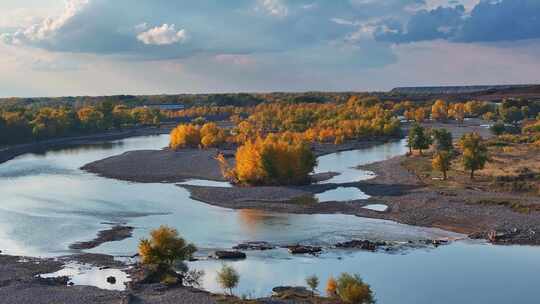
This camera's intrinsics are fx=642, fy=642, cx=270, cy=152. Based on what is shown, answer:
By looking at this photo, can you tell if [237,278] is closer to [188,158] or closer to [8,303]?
[8,303]

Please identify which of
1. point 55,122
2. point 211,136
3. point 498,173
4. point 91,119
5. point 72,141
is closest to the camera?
point 498,173

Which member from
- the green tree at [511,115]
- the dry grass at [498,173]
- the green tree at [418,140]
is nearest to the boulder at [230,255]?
the dry grass at [498,173]

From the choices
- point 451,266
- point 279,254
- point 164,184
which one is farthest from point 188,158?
point 451,266

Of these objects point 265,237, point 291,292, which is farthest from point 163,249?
point 265,237

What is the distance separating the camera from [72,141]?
Answer: 493 ft

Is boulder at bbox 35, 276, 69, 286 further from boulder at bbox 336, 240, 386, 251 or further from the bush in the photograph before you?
the bush

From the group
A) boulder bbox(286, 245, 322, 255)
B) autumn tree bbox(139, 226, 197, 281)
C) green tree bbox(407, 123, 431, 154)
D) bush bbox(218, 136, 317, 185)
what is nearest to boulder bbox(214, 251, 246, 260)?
boulder bbox(286, 245, 322, 255)

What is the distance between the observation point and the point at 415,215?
5516cm

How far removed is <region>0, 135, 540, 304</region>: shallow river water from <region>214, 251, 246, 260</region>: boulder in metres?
0.94

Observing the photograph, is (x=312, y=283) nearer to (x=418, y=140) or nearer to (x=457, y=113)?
(x=418, y=140)

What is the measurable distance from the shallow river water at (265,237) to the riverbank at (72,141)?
43.6m

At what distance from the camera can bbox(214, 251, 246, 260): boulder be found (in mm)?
43016

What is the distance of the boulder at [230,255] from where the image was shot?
43016mm

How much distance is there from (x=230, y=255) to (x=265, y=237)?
622 cm
